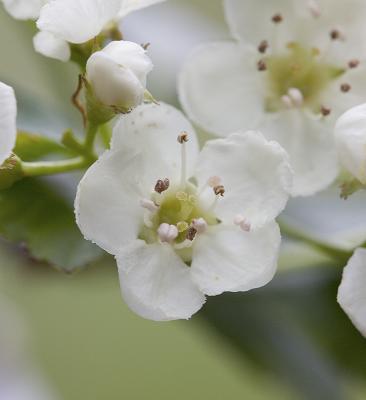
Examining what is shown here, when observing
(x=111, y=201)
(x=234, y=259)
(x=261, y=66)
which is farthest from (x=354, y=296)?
(x=261, y=66)

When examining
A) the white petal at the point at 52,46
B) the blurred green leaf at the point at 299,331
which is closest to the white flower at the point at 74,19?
the white petal at the point at 52,46

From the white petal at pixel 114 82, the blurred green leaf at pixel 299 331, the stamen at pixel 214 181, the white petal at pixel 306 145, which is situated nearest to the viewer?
the white petal at pixel 114 82

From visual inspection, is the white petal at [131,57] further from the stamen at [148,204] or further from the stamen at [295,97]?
the stamen at [295,97]

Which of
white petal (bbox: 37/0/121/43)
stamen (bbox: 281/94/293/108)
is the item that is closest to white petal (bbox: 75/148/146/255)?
white petal (bbox: 37/0/121/43)

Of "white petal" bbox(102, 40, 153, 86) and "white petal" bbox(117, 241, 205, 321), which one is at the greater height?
"white petal" bbox(102, 40, 153, 86)

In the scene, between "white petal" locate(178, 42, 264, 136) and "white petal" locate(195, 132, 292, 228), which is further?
"white petal" locate(178, 42, 264, 136)

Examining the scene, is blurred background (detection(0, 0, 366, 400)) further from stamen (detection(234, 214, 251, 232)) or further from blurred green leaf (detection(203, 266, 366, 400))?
stamen (detection(234, 214, 251, 232))
